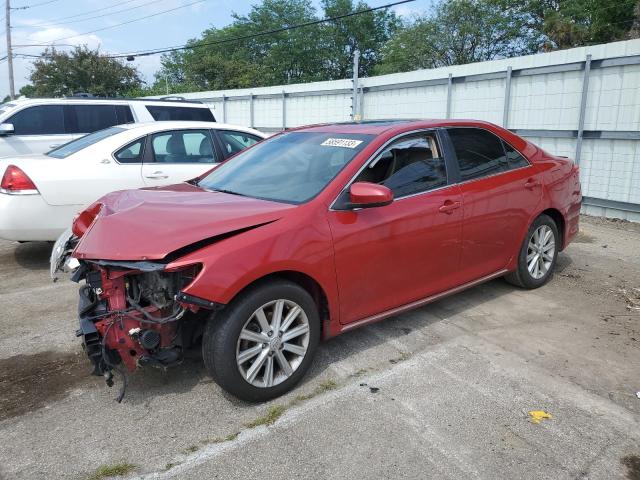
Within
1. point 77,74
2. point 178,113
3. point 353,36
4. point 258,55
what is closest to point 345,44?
point 353,36

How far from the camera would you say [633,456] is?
108 inches

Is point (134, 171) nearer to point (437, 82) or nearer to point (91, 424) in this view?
point (91, 424)

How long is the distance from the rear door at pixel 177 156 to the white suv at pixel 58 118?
262cm

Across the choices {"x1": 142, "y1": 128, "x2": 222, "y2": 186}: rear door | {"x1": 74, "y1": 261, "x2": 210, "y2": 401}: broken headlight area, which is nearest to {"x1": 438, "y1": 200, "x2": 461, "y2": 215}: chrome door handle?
{"x1": 74, "y1": 261, "x2": 210, "y2": 401}: broken headlight area

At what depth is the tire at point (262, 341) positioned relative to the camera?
2.97m

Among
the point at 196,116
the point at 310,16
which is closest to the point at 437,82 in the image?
the point at 196,116

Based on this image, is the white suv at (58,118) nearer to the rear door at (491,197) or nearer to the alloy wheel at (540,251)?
the rear door at (491,197)

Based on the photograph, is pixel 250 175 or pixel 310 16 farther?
pixel 310 16

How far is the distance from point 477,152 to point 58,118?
262 inches

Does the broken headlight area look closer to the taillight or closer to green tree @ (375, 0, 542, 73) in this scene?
the taillight

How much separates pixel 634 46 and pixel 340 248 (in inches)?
277

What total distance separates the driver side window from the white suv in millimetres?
6039

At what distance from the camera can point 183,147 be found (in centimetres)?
646

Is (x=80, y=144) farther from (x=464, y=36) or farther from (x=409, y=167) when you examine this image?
(x=464, y=36)
